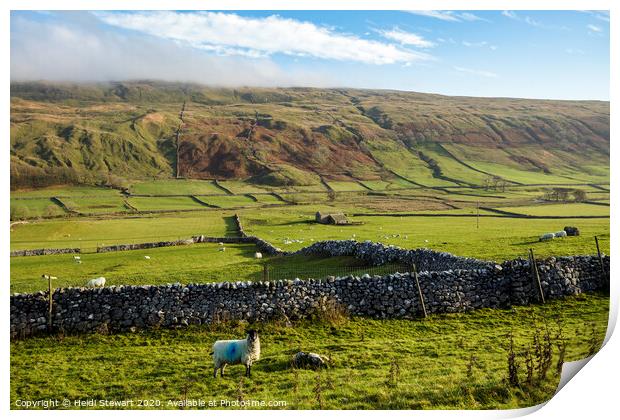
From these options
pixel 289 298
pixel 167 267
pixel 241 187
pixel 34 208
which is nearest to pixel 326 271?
pixel 289 298

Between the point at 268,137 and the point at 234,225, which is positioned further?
the point at 268,137

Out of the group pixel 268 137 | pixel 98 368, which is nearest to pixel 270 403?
pixel 98 368

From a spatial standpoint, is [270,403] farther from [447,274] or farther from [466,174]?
[466,174]

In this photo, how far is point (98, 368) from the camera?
39.9 ft

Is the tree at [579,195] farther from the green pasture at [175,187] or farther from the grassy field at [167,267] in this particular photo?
the green pasture at [175,187]

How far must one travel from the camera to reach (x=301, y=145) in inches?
5527

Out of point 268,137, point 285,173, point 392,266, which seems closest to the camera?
point 392,266

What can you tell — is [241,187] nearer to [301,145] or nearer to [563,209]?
[301,145]

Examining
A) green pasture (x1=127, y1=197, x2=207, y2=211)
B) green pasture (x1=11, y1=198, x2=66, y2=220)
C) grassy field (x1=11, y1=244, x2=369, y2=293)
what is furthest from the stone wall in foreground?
green pasture (x1=127, y1=197, x2=207, y2=211)

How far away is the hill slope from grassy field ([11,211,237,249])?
3591 centimetres

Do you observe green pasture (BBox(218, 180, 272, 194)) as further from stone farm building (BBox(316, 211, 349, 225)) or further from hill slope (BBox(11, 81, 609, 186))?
stone farm building (BBox(316, 211, 349, 225))

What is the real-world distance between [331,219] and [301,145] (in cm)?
8937

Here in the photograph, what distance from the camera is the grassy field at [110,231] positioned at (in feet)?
145

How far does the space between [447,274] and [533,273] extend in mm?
2857
